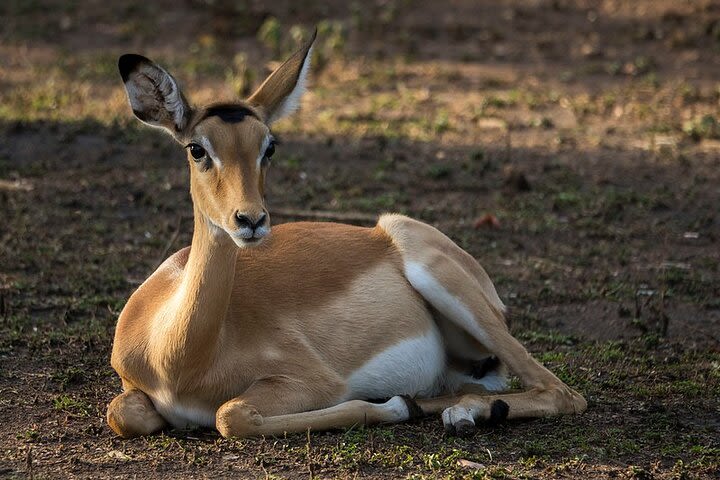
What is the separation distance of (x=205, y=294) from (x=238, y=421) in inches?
22.1

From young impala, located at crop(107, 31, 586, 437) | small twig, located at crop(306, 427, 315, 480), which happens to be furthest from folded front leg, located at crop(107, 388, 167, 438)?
small twig, located at crop(306, 427, 315, 480)

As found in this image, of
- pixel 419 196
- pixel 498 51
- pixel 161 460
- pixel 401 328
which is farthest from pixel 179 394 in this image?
pixel 498 51

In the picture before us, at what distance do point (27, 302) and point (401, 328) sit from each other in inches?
107

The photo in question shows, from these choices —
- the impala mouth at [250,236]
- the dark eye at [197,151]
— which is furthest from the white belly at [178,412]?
the dark eye at [197,151]

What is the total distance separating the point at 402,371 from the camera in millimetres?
6113

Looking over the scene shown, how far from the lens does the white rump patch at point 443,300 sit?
6.18 metres

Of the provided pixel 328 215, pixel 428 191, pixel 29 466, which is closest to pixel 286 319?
pixel 29 466

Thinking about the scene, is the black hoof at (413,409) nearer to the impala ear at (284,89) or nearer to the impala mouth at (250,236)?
the impala mouth at (250,236)

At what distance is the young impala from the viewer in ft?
17.9

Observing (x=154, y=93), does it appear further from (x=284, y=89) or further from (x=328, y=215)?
(x=328, y=215)

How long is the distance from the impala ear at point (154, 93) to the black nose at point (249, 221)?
71 centimetres

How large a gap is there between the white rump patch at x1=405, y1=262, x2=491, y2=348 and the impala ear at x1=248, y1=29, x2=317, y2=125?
105 centimetres

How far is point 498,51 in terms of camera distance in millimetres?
14469

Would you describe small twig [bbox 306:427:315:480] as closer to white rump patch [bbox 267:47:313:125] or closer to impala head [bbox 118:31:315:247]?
impala head [bbox 118:31:315:247]
